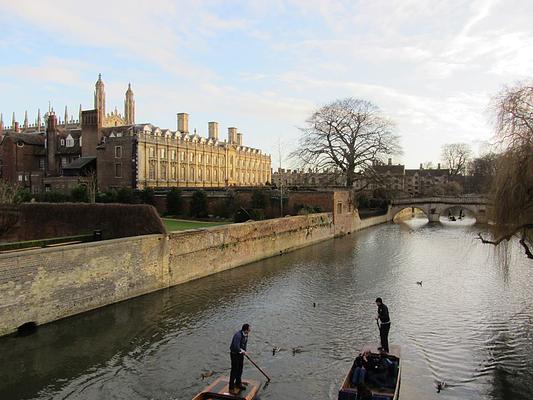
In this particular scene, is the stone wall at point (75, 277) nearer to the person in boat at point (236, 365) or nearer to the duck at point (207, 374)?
the duck at point (207, 374)

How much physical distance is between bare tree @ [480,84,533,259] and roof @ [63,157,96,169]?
150ft

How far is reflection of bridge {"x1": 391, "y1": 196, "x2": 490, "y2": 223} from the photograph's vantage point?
5759 centimetres

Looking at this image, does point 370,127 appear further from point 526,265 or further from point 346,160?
point 526,265

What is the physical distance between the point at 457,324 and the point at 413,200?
162 feet

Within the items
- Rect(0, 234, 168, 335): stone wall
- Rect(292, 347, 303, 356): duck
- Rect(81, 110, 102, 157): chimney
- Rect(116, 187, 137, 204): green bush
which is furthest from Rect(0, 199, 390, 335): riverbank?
Rect(81, 110, 102, 157): chimney

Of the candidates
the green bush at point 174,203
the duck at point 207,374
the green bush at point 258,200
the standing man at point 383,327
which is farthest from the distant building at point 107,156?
the standing man at point 383,327

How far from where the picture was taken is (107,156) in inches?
1982

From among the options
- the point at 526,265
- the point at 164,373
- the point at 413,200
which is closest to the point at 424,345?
the point at 164,373

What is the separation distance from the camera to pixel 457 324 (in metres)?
15.4

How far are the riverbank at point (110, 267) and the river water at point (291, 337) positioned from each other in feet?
1.79

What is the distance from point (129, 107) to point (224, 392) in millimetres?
72487

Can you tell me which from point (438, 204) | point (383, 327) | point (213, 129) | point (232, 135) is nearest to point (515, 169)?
point (383, 327)

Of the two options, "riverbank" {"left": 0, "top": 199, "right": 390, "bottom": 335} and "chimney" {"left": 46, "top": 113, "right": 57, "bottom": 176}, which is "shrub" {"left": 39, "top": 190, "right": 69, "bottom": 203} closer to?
"chimney" {"left": 46, "top": 113, "right": 57, "bottom": 176}

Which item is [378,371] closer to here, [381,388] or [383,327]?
[381,388]
